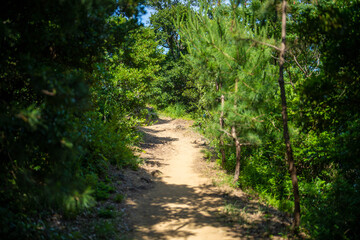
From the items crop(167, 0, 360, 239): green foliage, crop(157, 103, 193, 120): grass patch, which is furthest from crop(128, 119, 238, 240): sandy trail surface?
crop(157, 103, 193, 120): grass patch

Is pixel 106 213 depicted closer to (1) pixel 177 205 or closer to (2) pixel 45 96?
(1) pixel 177 205

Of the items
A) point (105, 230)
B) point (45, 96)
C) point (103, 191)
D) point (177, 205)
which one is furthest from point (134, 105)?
point (45, 96)

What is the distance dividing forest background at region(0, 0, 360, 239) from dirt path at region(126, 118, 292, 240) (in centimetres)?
111

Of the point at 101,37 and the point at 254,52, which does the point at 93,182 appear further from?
the point at 254,52

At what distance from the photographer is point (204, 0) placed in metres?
8.82

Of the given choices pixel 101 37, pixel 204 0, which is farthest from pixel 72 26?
pixel 204 0

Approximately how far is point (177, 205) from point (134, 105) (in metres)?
6.23

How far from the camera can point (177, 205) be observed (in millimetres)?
Result: 6867

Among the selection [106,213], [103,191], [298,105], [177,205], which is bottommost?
[177,205]

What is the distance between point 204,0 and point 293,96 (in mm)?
4403

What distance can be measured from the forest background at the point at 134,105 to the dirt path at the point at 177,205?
1.11 metres

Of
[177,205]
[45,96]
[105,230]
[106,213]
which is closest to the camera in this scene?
[45,96]

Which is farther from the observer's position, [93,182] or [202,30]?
[202,30]

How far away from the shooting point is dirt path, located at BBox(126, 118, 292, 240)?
5.38 meters
